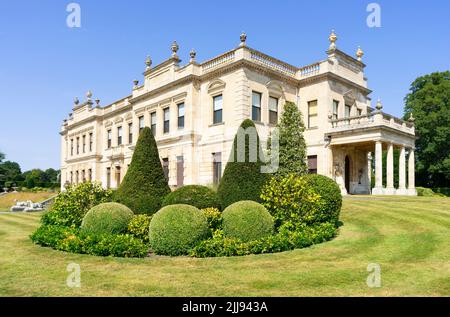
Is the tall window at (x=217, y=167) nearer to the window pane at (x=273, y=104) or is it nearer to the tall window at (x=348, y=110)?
the window pane at (x=273, y=104)

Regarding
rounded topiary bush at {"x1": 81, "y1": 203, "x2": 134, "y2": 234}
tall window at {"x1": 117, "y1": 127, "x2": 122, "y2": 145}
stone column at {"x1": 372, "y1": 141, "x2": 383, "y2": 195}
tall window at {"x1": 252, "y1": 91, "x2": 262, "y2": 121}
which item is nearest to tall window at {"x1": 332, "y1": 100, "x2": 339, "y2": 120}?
stone column at {"x1": 372, "y1": 141, "x2": 383, "y2": 195}

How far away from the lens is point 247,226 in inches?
455

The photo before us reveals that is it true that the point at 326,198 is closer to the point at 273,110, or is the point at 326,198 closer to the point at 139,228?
the point at 139,228

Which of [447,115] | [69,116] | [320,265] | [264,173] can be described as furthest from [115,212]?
[69,116]

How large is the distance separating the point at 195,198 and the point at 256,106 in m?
15.3

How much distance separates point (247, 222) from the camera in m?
11.6

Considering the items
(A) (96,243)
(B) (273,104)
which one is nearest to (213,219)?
(A) (96,243)

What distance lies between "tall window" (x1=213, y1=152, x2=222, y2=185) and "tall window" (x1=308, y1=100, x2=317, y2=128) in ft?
27.6

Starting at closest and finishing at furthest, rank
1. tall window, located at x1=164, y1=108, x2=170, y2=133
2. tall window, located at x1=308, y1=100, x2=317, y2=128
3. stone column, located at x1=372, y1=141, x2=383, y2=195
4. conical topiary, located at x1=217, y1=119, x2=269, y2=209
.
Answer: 1. conical topiary, located at x1=217, y1=119, x2=269, y2=209
2. stone column, located at x1=372, y1=141, x2=383, y2=195
3. tall window, located at x1=308, y1=100, x2=317, y2=128
4. tall window, located at x1=164, y1=108, x2=170, y2=133

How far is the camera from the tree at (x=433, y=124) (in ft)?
138

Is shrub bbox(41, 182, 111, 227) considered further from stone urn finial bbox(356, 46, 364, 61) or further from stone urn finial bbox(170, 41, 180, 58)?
stone urn finial bbox(356, 46, 364, 61)

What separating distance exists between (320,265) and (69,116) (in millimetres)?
53301

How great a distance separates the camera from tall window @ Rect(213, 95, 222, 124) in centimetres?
2792

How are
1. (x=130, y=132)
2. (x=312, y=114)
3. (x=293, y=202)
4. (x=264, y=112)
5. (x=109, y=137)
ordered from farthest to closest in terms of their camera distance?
(x=109, y=137)
(x=130, y=132)
(x=312, y=114)
(x=264, y=112)
(x=293, y=202)
